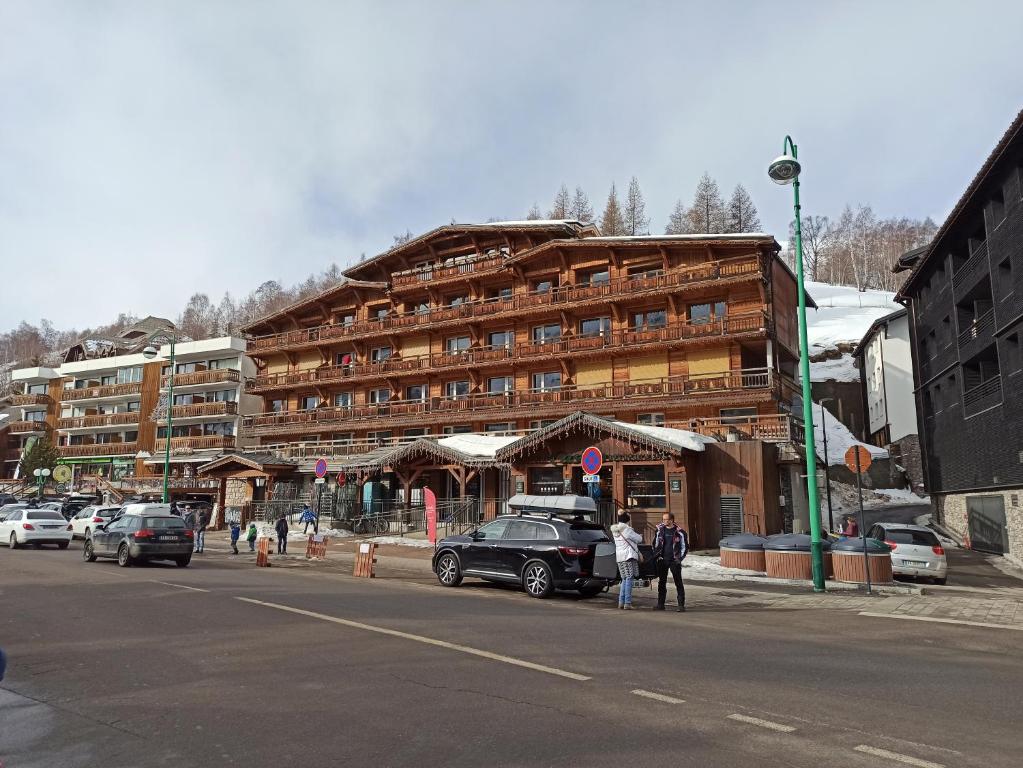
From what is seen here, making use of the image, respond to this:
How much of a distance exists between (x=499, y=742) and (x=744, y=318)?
31315 mm

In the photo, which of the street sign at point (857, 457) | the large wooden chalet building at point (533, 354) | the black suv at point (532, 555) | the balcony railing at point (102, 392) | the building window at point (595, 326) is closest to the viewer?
the black suv at point (532, 555)

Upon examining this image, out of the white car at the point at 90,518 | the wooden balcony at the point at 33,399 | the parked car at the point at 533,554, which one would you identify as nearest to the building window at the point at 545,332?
the white car at the point at 90,518

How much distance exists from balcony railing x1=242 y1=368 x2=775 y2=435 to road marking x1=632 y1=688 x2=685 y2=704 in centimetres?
2809

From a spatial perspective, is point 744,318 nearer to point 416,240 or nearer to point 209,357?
point 416,240

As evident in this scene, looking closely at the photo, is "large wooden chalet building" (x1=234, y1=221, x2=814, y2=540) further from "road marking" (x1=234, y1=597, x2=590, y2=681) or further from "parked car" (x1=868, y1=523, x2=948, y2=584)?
"road marking" (x1=234, y1=597, x2=590, y2=681)

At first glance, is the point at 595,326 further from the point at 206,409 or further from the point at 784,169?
the point at 206,409

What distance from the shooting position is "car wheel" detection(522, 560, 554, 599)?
1432cm

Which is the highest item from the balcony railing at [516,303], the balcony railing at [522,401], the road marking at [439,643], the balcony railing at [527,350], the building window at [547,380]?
the balcony railing at [516,303]

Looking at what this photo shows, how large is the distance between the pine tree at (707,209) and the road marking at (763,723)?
91.7 meters

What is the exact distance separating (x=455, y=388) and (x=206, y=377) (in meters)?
25.3

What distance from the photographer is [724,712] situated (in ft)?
20.0

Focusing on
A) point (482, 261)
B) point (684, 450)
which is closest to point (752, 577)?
point (684, 450)

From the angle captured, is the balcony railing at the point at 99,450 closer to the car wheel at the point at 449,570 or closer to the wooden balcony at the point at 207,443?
the wooden balcony at the point at 207,443

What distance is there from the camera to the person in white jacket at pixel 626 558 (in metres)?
13.2
